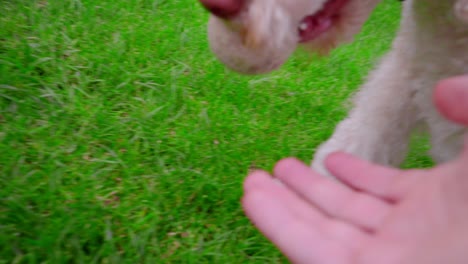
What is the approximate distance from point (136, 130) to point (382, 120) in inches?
32.7

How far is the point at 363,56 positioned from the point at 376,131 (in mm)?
1215

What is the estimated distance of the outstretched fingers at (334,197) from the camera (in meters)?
1.00

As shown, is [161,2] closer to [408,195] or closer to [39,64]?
[39,64]

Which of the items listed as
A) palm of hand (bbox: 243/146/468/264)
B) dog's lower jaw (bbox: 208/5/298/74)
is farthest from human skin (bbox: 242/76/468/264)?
dog's lower jaw (bbox: 208/5/298/74)

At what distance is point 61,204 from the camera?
1.44 m

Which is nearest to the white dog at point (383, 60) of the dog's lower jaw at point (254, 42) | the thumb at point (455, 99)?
the dog's lower jaw at point (254, 42)

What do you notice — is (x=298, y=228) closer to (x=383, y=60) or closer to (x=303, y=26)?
(x=303, y=26)

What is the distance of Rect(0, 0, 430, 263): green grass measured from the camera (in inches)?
56.1

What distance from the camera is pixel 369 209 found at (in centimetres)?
102

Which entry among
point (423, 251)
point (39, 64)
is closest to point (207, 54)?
point (39, 64)

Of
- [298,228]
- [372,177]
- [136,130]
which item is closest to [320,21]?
[372,177]

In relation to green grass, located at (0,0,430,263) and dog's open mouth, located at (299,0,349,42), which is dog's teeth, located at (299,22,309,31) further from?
green grass, located at (0,0,430,263)

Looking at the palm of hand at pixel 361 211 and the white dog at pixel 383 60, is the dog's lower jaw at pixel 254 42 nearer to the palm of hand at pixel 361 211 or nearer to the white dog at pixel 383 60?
the white dog at pixel 383 60

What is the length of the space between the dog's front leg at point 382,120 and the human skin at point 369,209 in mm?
453
